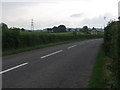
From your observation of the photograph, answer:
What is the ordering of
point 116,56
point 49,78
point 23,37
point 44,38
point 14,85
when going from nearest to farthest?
point 116,56
point 14,85
point 49,78
point 23,37
point 44,38

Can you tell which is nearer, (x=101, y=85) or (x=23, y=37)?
(x=101, y=85)

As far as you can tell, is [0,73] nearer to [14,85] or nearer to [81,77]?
[14,85]

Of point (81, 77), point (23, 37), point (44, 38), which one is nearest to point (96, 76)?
point (81, 77)

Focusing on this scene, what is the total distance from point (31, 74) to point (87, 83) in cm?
261

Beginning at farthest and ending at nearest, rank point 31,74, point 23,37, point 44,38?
point 44,38 → point 23,37 → point 31,74

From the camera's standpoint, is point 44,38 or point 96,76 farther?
point 44,38

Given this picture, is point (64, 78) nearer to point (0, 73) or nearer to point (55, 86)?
point (55, 86)

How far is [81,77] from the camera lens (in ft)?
29.1

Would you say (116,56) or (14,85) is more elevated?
(116,56)

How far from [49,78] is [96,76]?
69.9 inches

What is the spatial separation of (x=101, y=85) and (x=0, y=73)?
14.1ft

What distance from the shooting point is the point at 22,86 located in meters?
7.30

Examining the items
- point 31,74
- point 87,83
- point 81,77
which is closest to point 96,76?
point 81,77

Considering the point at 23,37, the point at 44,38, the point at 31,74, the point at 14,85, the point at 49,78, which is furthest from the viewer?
the point at 44,38
